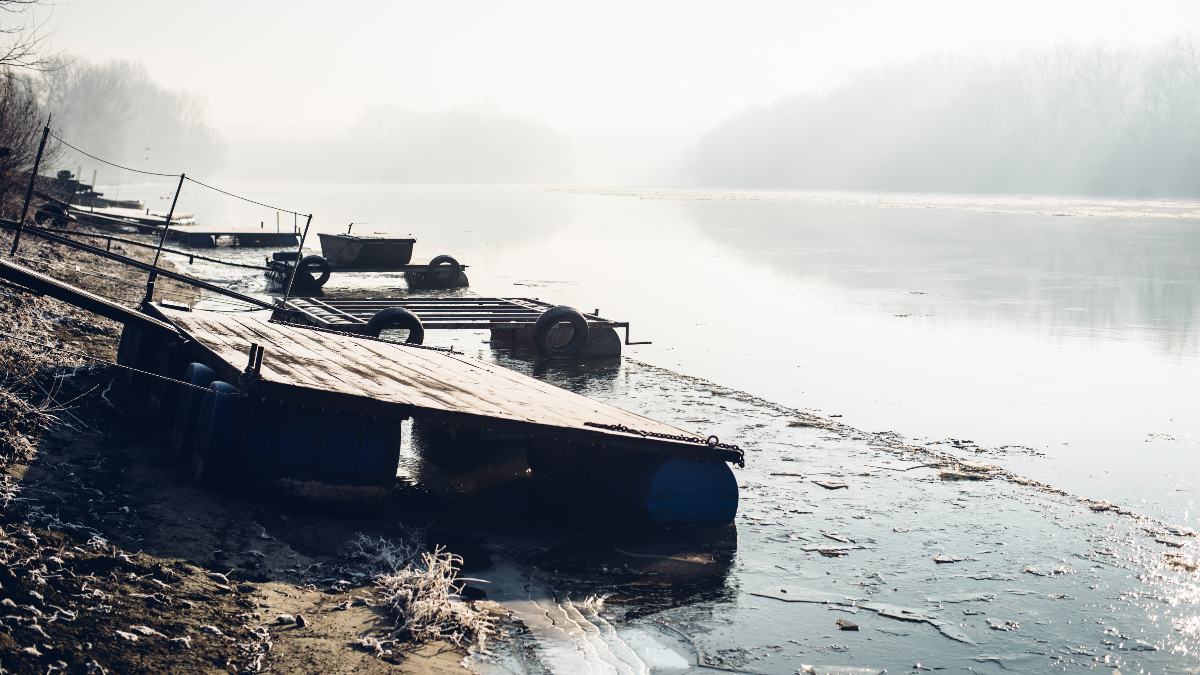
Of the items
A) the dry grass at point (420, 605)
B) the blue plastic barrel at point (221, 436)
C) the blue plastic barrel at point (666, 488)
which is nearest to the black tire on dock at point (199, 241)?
the blue plastic barrel at point (221, 436)

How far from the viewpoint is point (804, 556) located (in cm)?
727

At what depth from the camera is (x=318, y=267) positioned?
993 inches

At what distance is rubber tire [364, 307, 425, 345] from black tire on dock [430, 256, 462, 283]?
11316 mm

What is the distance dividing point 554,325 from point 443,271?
35.6ft

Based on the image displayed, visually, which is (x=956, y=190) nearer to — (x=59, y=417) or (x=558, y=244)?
(x=558, y=244)

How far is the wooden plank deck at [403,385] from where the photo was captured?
7219mm

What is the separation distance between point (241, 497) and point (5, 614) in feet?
8.48

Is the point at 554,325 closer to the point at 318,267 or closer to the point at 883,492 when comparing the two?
the point at 883,492

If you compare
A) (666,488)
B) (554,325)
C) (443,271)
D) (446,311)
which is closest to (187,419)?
(666,488)

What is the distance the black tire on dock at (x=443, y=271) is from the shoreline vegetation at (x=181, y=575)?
697 inches

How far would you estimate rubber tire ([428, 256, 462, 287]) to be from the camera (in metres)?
26.1

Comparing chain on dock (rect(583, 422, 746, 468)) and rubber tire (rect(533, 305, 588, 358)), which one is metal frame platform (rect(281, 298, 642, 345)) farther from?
chain on dock (rect(583, 422, 746, 468))

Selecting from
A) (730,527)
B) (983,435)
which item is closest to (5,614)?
(730,527)

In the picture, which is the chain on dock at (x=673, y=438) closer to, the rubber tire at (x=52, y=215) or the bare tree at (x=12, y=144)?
the bare tree at (x=12, y=144)
